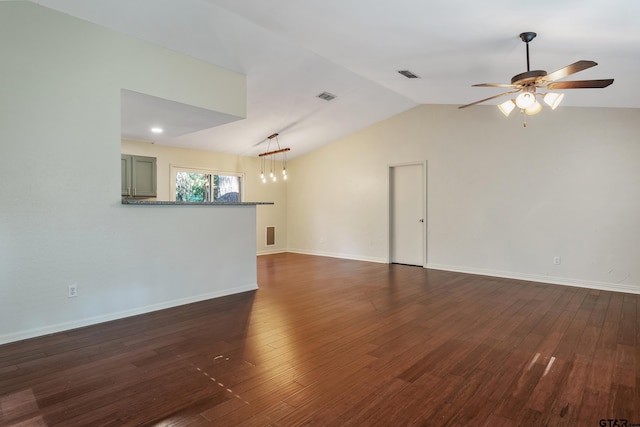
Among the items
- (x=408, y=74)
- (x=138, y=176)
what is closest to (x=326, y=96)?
(x=408, y=74)

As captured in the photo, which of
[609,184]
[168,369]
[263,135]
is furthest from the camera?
[263,135]

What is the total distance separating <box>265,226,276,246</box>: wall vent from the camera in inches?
344

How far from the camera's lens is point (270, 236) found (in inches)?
348

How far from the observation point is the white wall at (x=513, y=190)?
4809mm

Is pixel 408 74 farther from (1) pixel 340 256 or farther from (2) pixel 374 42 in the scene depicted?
(1) pixel 340 256

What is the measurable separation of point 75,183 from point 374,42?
3.24m

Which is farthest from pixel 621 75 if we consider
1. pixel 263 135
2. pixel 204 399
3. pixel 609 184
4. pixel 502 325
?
pixel 263 135

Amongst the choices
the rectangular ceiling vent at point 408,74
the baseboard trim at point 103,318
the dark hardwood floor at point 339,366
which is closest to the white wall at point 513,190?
the dark hardwood floor at point 339,366

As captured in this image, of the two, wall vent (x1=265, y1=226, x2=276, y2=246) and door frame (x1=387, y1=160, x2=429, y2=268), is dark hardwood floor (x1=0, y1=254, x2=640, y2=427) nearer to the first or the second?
door frame (x1=387, y1=160, x2=429, y2=268)

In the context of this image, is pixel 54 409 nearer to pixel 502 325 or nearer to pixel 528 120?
pixel 502 325

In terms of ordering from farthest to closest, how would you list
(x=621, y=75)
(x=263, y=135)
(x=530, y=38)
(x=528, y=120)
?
(x=263, y=135) → (x=528, y=120) → (x=621, y=75) → (x=530, y=38)

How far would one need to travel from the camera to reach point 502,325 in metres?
3.40

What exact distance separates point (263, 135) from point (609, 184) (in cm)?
563

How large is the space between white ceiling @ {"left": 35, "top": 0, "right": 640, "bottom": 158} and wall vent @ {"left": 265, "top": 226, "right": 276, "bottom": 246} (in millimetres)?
3774
